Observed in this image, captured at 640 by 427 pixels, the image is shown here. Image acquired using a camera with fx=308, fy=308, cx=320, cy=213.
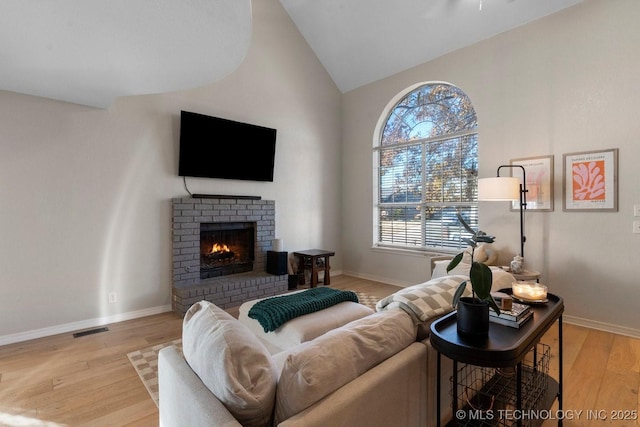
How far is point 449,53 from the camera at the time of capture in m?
4.07

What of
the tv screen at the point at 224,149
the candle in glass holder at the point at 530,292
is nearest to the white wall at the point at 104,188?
the tv screen at the point at 224,149

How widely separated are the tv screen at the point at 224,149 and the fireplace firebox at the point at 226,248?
2.18 ft

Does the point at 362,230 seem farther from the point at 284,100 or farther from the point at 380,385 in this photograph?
the point at 380,385

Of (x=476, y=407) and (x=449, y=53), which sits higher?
(x=449, y=53)

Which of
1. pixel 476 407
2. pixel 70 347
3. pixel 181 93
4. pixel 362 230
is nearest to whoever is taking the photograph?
pixel 476 407

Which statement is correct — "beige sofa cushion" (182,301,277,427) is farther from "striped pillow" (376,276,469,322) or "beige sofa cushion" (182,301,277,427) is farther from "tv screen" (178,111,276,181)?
"tv screen" (178,111,276,181)

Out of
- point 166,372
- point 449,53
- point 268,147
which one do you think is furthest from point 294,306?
point 449,53

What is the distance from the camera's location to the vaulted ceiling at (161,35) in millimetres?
1718

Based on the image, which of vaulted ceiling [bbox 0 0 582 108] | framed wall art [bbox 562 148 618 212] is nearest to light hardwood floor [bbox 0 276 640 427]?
framed wall art [bbox 562 148 618 212]

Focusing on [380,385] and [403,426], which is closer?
[380,385]

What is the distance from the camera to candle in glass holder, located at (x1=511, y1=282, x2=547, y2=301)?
1.64 metres

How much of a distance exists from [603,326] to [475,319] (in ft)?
9.35

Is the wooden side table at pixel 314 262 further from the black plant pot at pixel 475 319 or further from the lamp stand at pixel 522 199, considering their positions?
the black plant pot at pixel 475 319

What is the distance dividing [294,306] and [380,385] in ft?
3.98
